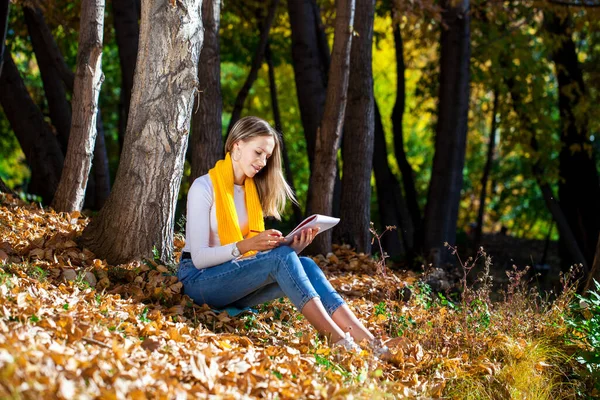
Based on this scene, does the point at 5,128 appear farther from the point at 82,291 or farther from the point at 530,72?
the point at 82,291

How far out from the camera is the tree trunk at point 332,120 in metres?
7.49

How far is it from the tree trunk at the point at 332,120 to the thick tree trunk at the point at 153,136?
208 centimetres

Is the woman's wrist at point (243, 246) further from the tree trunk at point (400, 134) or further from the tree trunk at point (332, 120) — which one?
the tree trunk at point (400, 134)

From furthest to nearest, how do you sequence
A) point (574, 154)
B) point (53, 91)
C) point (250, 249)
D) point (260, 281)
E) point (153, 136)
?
point (574, 154) < point (53, 91) < point (153, 136) < point (260, 281) < point (250, 249)

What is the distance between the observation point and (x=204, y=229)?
498cm

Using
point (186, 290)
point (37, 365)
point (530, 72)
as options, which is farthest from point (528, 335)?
point (530, 72)

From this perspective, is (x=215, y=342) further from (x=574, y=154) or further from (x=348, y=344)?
(x=574, y=154)

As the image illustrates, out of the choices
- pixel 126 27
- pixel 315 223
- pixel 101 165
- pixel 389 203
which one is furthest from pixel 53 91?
pixel 315 223

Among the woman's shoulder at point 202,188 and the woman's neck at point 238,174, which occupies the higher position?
the woman's neck at point 238,174

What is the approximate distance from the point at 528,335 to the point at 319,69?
525 centimetres

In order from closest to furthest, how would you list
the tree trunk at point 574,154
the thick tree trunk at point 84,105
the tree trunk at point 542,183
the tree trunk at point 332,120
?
the thick tree trunk at point 84,105 → the tree trunk at point 332,120 → the tree trunk at point 542,183 → the tree trunk at point 574,154

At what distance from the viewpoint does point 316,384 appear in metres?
3.90

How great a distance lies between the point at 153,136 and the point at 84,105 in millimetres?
1532

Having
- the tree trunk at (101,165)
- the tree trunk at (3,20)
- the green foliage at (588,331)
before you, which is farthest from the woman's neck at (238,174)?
the tree trunk at (3,20)
